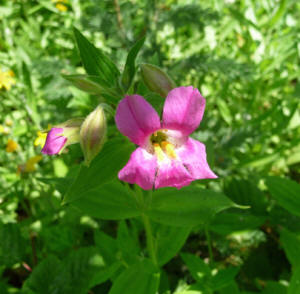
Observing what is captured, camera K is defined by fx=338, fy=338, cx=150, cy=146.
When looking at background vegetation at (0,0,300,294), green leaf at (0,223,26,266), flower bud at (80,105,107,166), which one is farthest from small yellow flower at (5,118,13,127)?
flower bud at (80,105,107,166)

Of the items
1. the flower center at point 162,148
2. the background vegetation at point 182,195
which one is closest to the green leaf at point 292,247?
the background vegetation at point 182,195

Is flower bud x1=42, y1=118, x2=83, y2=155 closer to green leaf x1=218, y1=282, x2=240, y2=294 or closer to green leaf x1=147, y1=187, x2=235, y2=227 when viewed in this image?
green leaf x1=147, y1=187, x2=235, y2=227

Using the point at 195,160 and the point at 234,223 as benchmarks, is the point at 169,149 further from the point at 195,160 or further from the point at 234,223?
the point at 234,223

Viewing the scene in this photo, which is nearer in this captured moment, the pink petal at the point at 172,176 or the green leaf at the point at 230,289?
the pink petal at the point at 172,176

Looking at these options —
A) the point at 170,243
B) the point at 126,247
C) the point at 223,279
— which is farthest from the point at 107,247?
the point at 223,279

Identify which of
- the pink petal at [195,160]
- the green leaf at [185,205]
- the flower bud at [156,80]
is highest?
the flower bud at [156,80]

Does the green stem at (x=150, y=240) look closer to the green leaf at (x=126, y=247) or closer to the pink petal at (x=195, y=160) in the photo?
the green leaf at (x=126, y=247)
